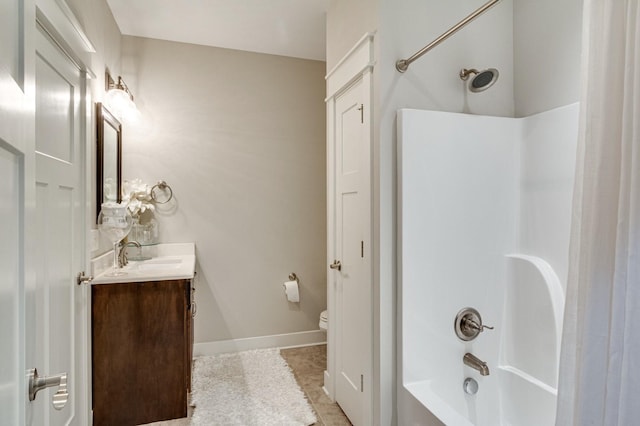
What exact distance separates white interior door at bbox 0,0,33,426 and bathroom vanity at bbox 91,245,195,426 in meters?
1.41

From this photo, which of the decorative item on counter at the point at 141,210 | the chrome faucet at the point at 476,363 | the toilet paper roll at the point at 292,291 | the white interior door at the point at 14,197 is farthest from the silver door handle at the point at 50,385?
the toilet paper roll at the point at 292,291

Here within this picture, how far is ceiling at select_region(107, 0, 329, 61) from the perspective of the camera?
2.48m

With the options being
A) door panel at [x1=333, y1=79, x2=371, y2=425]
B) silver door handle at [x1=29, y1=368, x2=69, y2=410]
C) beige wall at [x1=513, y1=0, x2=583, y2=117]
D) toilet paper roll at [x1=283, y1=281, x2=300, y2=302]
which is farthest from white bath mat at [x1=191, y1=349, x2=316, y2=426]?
beige wall at [x1=513, y1=0, x2=583, y2=117]

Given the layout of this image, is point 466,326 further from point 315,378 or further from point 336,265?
point 315,378

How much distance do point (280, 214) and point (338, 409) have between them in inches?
68.7

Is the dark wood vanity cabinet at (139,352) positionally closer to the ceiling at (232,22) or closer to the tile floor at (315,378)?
the tile floor at (315,378)

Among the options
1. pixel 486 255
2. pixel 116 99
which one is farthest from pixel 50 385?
pixel 116 99

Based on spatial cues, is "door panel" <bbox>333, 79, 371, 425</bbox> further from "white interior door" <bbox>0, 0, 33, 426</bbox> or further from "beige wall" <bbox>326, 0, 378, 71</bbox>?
"white interior door" <bbox>0, 0, 33, 426</bbox>

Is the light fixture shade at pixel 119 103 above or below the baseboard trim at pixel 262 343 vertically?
above

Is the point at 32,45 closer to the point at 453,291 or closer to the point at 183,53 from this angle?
the point at 453,291

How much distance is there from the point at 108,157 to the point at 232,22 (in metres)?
1.41

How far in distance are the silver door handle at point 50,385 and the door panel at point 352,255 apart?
4.45ft

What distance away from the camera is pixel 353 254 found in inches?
80.6

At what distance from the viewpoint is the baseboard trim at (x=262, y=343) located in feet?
10.2
